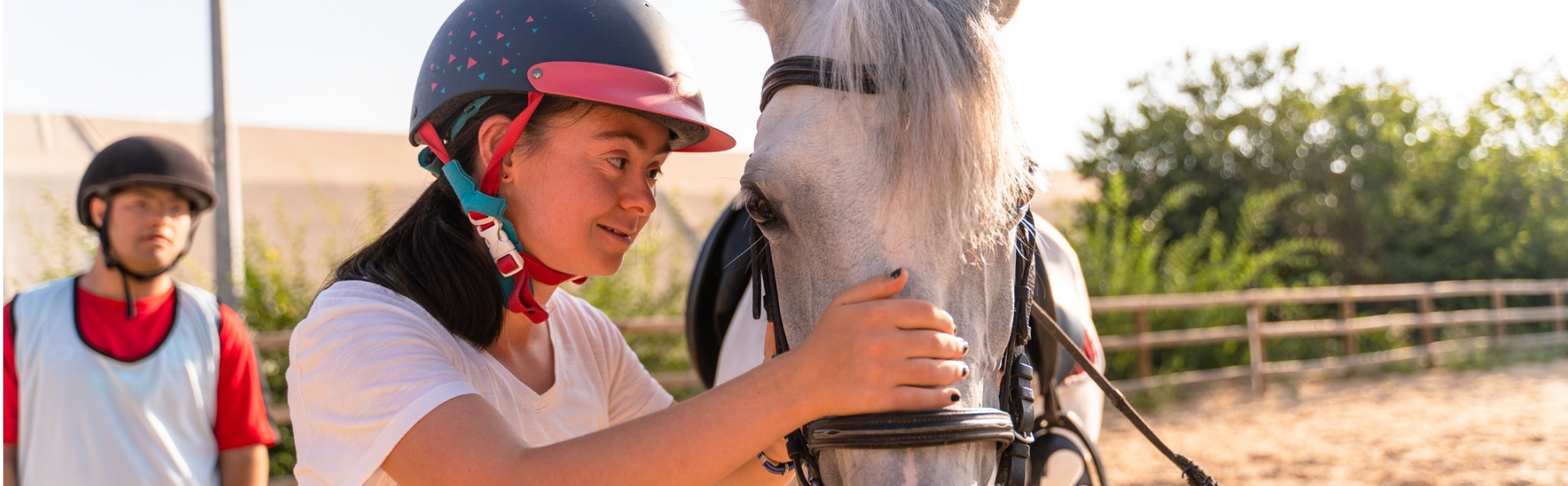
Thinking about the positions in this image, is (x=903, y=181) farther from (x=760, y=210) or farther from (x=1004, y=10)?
(x=1004, y=10)

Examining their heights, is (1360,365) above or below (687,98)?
below

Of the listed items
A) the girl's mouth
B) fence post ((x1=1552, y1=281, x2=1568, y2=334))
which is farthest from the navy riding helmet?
fence post ((x1=1552, y1=281, x2=1568, y2=334))

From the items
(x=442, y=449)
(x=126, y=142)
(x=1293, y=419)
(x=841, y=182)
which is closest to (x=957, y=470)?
(x=841, y=182)

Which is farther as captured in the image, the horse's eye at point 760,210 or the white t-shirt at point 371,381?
the horse's eye at point 760,210

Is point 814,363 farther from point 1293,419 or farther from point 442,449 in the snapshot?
point 1293,419

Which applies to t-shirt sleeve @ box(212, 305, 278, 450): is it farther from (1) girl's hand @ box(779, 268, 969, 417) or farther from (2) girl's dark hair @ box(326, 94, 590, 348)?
(1) girl's hand @ box(779, 268, 969, 417)

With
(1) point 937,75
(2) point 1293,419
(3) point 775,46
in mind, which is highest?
(3) point 775,46

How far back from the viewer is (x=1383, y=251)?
1522 cm

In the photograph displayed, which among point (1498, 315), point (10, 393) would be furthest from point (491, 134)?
point (1498, 315)

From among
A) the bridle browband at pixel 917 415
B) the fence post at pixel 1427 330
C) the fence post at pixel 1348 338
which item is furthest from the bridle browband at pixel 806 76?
the fence post at pixel 1427 330

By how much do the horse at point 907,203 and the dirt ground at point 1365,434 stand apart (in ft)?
18.7

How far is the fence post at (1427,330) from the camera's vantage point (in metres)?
12.3

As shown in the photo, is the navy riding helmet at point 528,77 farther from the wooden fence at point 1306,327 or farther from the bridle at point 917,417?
the wooden fence at point 1306,327

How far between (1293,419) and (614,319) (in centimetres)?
635
